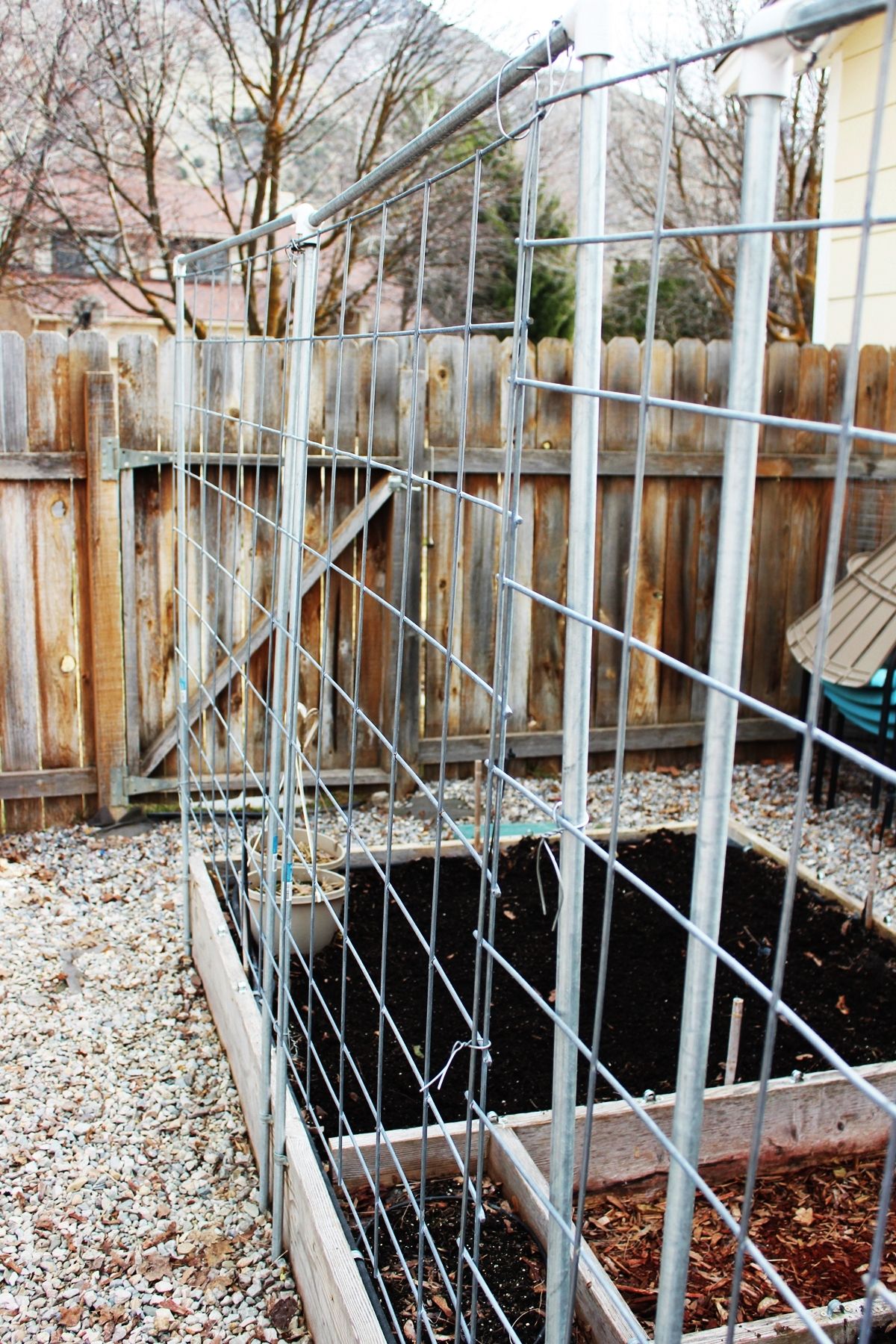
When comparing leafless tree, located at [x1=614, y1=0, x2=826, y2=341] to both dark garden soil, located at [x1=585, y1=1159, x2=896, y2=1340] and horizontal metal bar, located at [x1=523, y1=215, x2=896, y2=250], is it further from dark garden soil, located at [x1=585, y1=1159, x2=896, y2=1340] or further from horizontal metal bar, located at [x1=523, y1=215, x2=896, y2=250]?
horizontal metal bar, located at [x1=523, y1=215, x2=896, y2=250]

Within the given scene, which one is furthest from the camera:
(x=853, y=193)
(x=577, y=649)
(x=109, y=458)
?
(x=853, y=193)

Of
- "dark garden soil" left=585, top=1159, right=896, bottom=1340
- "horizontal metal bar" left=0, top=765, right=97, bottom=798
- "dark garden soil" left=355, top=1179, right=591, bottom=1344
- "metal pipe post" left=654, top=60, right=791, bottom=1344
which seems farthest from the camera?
"horizontal metal bar" left=0, top=765, right=97, bottom=798

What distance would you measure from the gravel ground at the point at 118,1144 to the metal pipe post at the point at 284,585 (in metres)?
0.23

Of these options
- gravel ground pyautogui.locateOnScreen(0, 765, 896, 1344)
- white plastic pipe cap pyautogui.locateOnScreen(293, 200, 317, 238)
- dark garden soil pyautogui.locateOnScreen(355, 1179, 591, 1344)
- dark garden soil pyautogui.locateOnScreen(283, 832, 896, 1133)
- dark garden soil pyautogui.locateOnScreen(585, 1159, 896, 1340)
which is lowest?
gravel ground pyautogui.locateOnScreen(0, 765, 896, 1344)

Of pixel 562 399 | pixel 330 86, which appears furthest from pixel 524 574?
pixel 330 86

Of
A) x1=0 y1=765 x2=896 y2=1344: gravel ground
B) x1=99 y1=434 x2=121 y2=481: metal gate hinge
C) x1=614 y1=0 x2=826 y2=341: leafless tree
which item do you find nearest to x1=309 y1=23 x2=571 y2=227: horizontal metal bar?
x1=0 y1=765 x2=896 y2=1344: gravel ground

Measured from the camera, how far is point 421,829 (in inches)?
202

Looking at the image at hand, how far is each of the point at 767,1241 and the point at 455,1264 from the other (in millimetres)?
667

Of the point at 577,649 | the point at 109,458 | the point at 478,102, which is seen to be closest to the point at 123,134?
the point at 109,458

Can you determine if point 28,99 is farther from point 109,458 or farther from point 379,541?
point 379,541

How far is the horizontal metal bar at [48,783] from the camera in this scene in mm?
5035

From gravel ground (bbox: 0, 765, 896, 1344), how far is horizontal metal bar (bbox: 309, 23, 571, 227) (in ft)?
7.08

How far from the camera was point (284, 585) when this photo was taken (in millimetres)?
2518

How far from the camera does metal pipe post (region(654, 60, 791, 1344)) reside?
0.90 m
